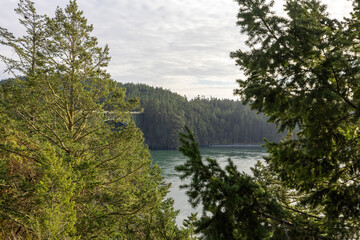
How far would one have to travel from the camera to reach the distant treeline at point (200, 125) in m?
125

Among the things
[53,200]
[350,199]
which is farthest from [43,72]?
[350,199]

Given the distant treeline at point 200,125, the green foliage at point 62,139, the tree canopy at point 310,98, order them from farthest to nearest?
the distant treeline at point 200,125 → the green foliage at point 62,139 → the tree canopy at point 310,98

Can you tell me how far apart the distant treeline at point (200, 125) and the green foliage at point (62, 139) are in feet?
343

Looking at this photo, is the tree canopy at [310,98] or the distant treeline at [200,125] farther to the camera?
the distant treeline at [200,125]

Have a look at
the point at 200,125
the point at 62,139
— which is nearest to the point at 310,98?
the point at 62,139

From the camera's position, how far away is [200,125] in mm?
134000

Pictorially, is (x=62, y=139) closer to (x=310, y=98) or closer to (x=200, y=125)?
(x=310, y=98)

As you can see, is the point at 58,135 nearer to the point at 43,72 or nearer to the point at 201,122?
the point at 43,72

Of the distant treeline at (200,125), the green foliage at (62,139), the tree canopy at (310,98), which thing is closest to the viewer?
the tree canopy at (310,98)

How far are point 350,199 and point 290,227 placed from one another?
1.25 meters

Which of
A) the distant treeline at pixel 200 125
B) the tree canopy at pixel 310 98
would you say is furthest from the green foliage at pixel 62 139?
the distant treeline at pixel 200 125

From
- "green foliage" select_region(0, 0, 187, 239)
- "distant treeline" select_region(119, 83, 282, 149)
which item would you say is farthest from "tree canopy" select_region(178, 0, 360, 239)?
"distant treeline" select_region(119, 83, 282, 149)

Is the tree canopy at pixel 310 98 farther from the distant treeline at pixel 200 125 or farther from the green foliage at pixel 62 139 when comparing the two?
the distant treeline at pixel 200 125

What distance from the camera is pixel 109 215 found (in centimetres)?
852
